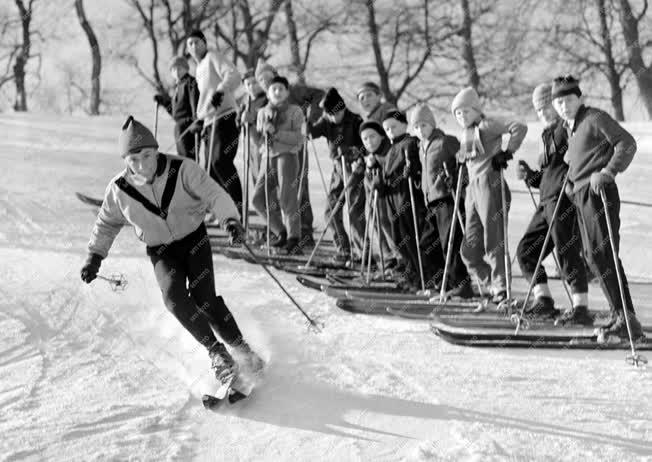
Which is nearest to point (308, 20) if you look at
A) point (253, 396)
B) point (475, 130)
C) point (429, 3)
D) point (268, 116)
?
point (429, 3)

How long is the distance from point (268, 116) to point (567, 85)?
12.2 feet

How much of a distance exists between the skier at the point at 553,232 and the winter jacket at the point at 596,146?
0.80 ft

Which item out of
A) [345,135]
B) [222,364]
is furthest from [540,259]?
[345,135]

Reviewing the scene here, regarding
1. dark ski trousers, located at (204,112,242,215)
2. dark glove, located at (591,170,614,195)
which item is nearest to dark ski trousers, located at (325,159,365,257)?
Result: dark ski trousers, located at (204,112,242,215)

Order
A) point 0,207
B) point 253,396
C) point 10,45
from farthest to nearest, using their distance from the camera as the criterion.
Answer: point 10,45 → point 0,207 → point 253,396

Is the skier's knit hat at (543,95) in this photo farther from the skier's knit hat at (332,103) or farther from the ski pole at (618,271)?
the skier's knit hat at (332,103)

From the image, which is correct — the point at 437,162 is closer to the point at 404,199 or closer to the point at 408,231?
the point at 404,199

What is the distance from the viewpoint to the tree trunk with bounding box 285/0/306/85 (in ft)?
92.9

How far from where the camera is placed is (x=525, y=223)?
11.8 metres

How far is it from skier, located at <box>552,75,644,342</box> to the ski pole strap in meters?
2.44

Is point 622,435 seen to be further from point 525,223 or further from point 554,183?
point 525,223

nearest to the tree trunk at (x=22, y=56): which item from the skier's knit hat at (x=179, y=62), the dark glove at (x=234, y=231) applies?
the skier's knit hat at (x=179, y=62)

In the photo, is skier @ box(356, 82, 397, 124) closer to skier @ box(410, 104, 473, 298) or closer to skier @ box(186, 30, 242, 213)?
skier @ box(410, 104, 473, 298)

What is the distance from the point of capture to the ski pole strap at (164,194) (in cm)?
532
